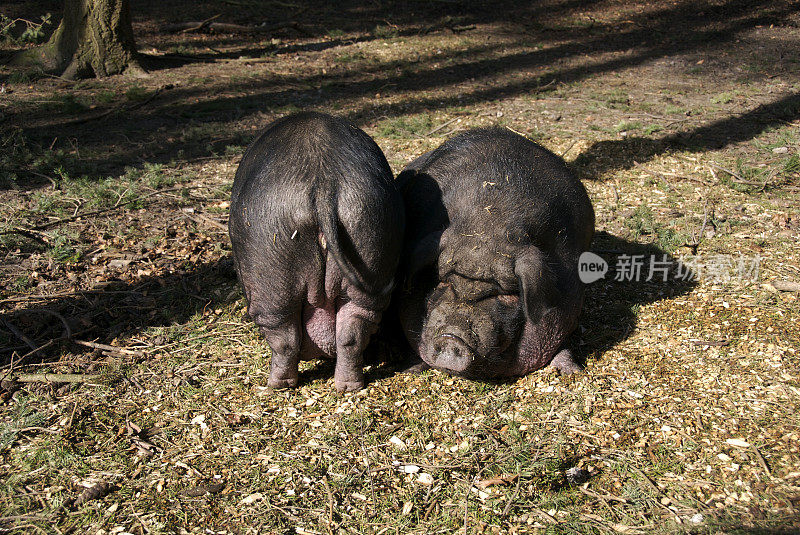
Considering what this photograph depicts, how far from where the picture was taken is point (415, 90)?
8.96m

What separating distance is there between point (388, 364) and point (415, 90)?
19.1 ft

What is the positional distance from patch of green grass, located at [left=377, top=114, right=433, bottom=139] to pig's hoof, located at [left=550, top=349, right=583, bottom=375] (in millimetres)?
3936

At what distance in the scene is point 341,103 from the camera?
834 centimetres

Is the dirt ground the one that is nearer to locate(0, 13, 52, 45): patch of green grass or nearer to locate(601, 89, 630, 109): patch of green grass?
locate(601, 89, 630, 109): patch of green grass

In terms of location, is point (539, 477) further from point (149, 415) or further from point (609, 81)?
point (609, 81)

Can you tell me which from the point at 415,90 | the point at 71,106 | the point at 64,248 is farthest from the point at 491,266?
the point at 71,106

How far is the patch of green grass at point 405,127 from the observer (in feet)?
23.8

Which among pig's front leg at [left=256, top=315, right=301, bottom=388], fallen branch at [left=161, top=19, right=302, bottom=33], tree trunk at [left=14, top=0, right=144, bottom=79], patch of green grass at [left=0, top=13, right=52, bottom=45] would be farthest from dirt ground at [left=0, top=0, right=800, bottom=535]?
fallen branch at [left=161, top=19, right=302, bottom=33]

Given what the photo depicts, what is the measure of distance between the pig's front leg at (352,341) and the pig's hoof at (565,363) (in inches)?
43.8

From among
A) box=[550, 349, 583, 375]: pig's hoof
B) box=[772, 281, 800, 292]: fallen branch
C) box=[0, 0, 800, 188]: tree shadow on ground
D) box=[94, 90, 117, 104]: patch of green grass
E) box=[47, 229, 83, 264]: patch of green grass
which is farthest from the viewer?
box=[94, 90, 117, 104]: patch of green grass

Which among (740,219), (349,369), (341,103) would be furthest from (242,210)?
(341,103)

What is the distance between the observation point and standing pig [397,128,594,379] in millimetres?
3625

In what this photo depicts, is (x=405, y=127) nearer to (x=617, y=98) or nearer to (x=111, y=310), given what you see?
(x=617, y=98)

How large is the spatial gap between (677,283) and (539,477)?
2265 mm
